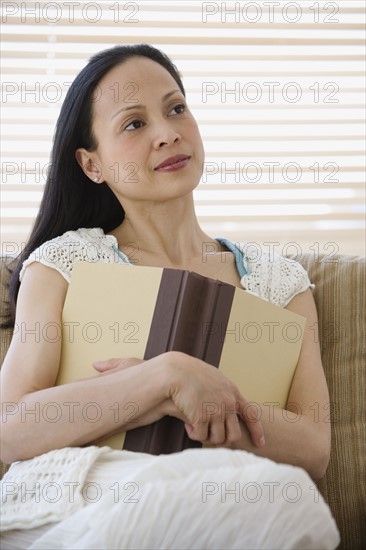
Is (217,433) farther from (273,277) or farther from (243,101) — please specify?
(243,101)

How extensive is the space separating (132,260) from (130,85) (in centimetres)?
34

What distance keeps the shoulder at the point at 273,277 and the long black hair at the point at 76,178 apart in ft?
1.01

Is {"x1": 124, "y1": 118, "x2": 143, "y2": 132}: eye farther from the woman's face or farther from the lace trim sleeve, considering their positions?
the lace trim sleeve

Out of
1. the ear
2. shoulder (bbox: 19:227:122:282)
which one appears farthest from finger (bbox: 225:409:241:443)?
the ear

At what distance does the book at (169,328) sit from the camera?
1311 millimetres

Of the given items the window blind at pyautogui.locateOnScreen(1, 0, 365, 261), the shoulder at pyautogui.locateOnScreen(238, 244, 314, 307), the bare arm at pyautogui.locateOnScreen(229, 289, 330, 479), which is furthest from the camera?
the window blind at pyautogui.locateOnScreen(1, 0, 365, 261)

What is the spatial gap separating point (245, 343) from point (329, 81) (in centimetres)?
118

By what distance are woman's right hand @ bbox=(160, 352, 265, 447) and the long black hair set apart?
1.54 ft

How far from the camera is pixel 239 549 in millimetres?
943

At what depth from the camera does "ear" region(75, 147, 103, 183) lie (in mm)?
1645

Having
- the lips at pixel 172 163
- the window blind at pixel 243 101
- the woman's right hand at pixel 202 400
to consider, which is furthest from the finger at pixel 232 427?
the window blind at pixel 243 101

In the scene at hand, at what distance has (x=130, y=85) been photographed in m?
1.57

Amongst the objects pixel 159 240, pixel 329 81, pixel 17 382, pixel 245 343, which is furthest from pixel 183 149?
pixel 329 81

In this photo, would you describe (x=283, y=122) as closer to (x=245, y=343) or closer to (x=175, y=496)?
(x=245, y=343)
